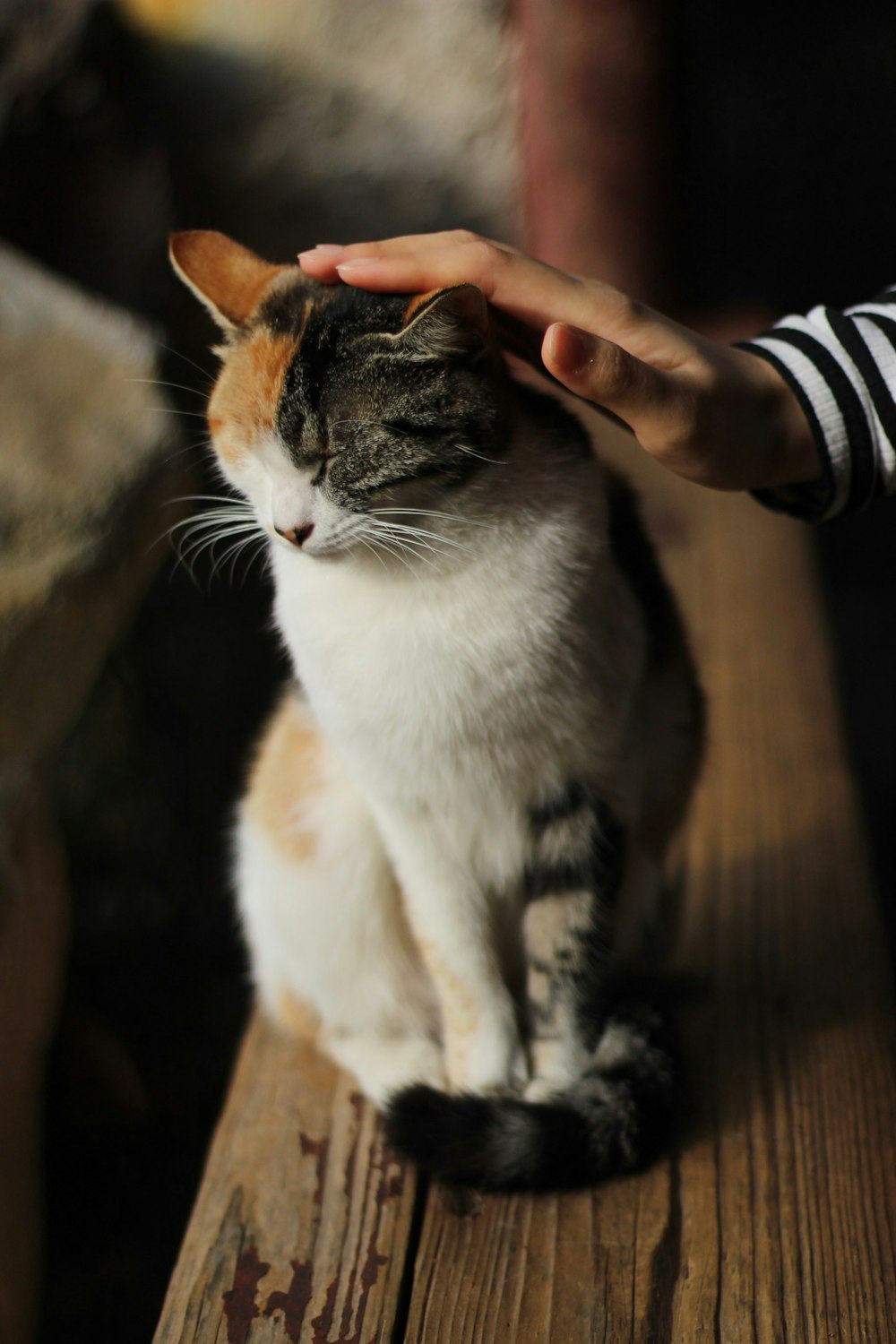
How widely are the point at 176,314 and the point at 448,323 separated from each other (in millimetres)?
1584

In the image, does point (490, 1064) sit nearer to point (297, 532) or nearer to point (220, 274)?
point (297, 532)

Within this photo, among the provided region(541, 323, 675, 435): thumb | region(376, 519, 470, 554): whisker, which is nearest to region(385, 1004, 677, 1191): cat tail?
region(376, 519, 470, 554): whisker

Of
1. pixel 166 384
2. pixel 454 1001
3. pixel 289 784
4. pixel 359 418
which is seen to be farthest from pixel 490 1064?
pixel 166 384

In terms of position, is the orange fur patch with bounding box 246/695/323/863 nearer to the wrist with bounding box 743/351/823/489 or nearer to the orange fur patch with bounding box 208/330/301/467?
the orange fur patch with bounding box 208/330/301/467

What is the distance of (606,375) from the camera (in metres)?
0.85

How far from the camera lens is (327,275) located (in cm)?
98

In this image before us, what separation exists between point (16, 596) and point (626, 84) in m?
1.42

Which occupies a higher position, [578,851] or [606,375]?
[606,375]

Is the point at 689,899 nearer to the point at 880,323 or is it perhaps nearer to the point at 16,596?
the point at 880,323

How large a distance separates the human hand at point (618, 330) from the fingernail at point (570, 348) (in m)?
0.03

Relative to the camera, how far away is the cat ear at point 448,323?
858 mm

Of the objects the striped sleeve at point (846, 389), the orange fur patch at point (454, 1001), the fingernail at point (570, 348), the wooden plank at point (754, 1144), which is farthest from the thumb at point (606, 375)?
the wooden plank at point (754, 1144)

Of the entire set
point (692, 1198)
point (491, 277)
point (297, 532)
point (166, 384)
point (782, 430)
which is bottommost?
point (692, 1198)

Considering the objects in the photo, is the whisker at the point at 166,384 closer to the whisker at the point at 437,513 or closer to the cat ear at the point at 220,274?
the cat ear at the point at 220,274
